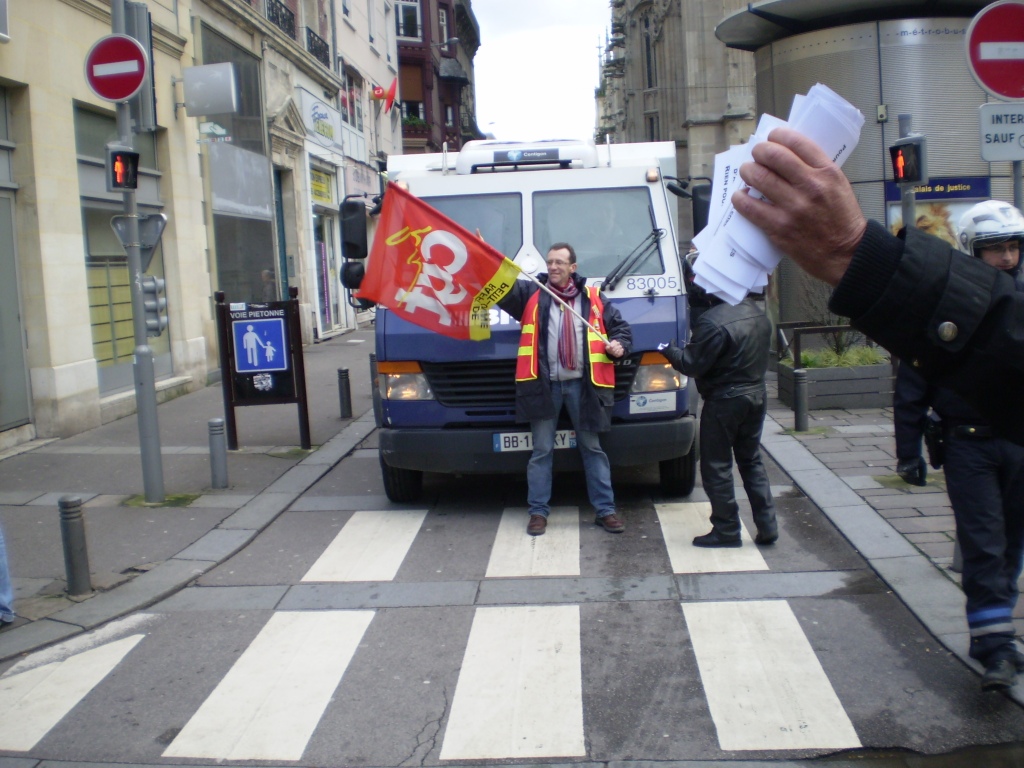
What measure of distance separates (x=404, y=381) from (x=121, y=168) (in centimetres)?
267

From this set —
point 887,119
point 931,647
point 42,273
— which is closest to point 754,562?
point 931,647

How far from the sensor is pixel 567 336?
7289 mm

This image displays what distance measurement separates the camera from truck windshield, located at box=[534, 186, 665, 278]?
8.07 metres

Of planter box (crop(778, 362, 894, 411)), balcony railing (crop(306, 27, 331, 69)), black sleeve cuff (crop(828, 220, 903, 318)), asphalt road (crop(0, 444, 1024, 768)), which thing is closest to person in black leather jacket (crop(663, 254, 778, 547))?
asphalt road (crop(0, 444, 1024, 768))

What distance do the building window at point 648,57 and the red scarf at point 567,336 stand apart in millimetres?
44320

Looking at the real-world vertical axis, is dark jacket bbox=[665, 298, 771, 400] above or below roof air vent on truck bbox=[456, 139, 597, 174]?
below

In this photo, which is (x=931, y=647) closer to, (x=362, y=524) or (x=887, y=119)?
(x=362, y=524)

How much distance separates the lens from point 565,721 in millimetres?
4391

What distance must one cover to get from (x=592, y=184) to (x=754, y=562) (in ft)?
10.7

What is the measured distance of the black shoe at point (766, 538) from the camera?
22.6 ft

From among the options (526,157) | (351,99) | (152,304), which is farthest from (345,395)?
(351,99)

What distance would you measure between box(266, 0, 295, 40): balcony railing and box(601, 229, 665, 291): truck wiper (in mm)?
16011

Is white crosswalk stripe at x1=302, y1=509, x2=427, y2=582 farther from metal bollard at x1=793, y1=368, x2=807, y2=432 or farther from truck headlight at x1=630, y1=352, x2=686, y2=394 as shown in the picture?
metal bollard at x1=793, y1=368, x2=807, y2=432

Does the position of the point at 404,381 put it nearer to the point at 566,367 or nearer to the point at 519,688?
the point at 566,367
